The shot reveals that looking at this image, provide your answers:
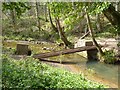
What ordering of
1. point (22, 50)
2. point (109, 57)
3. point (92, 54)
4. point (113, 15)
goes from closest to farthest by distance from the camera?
1. point (113, 15)
2. point (109, 57)
3. point (22, 50)
4. point (92, 54)

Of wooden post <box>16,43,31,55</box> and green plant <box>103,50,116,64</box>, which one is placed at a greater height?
wooden post <box>16,43,31,55</box>

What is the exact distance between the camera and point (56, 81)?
23.0ft

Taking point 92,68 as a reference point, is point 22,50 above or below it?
above

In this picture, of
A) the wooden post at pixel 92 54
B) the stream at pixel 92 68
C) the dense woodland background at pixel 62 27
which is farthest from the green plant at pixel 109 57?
the wooden post at pixel 92 54

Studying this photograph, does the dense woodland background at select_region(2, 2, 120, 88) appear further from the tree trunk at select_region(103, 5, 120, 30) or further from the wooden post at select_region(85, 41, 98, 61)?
the wooden post at select_region(85, 41, 98, 61)

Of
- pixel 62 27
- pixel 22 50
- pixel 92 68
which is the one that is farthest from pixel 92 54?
pixel 62 27

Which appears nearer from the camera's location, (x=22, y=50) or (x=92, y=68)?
(x=92, y=68)

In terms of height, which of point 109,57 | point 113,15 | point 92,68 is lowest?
point 92,68

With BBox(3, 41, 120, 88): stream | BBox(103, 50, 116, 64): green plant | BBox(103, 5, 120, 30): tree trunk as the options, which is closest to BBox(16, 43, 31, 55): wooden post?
BBox(3, 41, 120, 88): stream

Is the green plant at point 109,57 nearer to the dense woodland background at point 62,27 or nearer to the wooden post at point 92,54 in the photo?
the dense woodland background at point 62,27

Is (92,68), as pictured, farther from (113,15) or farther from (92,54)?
(113,15)

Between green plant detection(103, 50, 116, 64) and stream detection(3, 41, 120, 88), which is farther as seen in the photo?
green plant detection(103, 50, 116, 64)

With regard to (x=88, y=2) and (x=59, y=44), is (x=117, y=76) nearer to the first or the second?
(x=88, y=2)

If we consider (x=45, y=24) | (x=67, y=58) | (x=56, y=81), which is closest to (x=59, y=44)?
(x=67, y=58)
